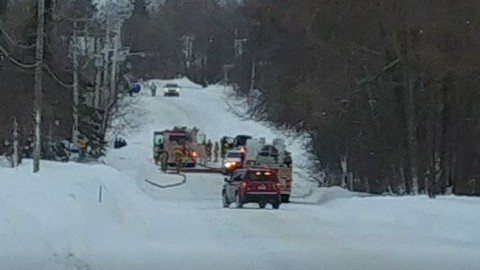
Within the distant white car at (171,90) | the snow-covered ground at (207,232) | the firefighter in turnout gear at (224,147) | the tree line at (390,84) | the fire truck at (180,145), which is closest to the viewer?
the snow-covered ground at (207,232)

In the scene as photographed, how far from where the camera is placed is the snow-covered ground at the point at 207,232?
17375 mm

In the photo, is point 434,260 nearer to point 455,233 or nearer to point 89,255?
point 89,255

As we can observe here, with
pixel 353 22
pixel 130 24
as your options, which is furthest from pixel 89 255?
pixel 130 24

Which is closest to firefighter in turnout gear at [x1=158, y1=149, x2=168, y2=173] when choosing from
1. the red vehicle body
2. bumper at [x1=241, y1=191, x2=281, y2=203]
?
the red vehicle body

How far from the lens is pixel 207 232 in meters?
25.5

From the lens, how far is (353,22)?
42.6 m

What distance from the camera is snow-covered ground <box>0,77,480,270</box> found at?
1738 centimetres

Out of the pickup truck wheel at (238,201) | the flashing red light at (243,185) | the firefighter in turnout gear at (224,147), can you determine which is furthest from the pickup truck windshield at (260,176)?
the firefighter in turnout gear at (224,147)

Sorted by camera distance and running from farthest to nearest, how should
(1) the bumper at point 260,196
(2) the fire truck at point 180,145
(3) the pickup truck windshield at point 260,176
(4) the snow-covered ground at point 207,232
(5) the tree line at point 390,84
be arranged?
(2) the fire truck at point 180,145 < (3) the pickup truck windshield at point 260,176 < (1) the bumper at point 260,196 < (5) the tree line at point 390,84 < (4) the snow-covered ground at point 207,232

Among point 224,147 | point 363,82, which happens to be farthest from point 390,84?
point 224,147

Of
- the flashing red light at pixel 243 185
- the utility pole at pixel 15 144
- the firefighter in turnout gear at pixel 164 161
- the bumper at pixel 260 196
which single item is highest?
the utility pole at pixel 15 144

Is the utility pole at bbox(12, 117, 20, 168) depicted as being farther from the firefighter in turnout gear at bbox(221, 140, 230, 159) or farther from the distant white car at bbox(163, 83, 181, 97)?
the distant white car at bbox(163, 83, 181, 97)

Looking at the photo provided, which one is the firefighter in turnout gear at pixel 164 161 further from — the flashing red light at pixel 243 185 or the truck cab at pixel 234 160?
the flashing red light at pixel 243 185

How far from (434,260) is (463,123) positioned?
2538cm
